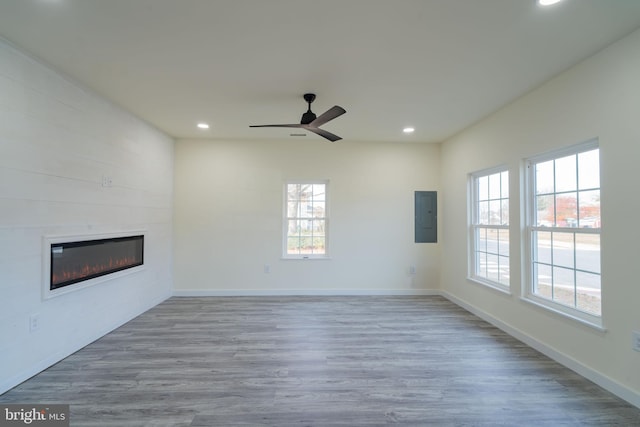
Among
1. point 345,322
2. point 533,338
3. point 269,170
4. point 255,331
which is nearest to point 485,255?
point 533,338

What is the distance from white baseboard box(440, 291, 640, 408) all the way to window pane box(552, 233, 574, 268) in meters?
0.82

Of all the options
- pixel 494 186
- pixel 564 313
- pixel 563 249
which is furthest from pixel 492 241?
pixel 564 313

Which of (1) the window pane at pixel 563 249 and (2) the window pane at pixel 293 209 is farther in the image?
(2) the window pane at pixel 293 209

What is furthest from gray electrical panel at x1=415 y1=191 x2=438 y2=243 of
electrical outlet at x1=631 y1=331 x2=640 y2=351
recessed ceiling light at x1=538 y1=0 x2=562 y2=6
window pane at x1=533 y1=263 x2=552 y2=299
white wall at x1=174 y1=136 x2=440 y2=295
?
recessed ceiling light at x1=538 y1=0 x2=562 y2=6

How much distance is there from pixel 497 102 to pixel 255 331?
3.75 meters

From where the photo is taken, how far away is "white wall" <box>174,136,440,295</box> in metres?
4.68

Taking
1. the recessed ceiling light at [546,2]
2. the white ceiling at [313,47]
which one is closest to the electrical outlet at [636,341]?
the white ceiling at [313,47]

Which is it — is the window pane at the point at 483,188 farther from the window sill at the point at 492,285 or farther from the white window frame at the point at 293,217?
the white window frame at the point at 293,217

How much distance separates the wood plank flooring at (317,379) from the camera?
1.87 metres

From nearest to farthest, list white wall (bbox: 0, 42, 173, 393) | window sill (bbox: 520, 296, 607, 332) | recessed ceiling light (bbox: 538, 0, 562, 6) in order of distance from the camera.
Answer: recessed ceiling light (bbox: 538, 0, 562, 6), white wall (bbox: 0, 42, 173, 393), window sill (bbox: 520, 296, 607, 332)

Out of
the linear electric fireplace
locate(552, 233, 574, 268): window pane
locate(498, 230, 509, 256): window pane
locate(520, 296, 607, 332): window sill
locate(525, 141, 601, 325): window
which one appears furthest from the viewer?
locate(498, 230, 509, 256): window pane

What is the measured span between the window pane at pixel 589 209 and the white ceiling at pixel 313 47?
1117mm

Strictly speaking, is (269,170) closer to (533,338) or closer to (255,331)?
(255,331)

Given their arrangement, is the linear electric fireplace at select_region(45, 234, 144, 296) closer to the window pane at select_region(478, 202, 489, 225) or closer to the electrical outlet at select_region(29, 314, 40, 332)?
the electrical outlet at select_region(29, 314, 40, 332)
